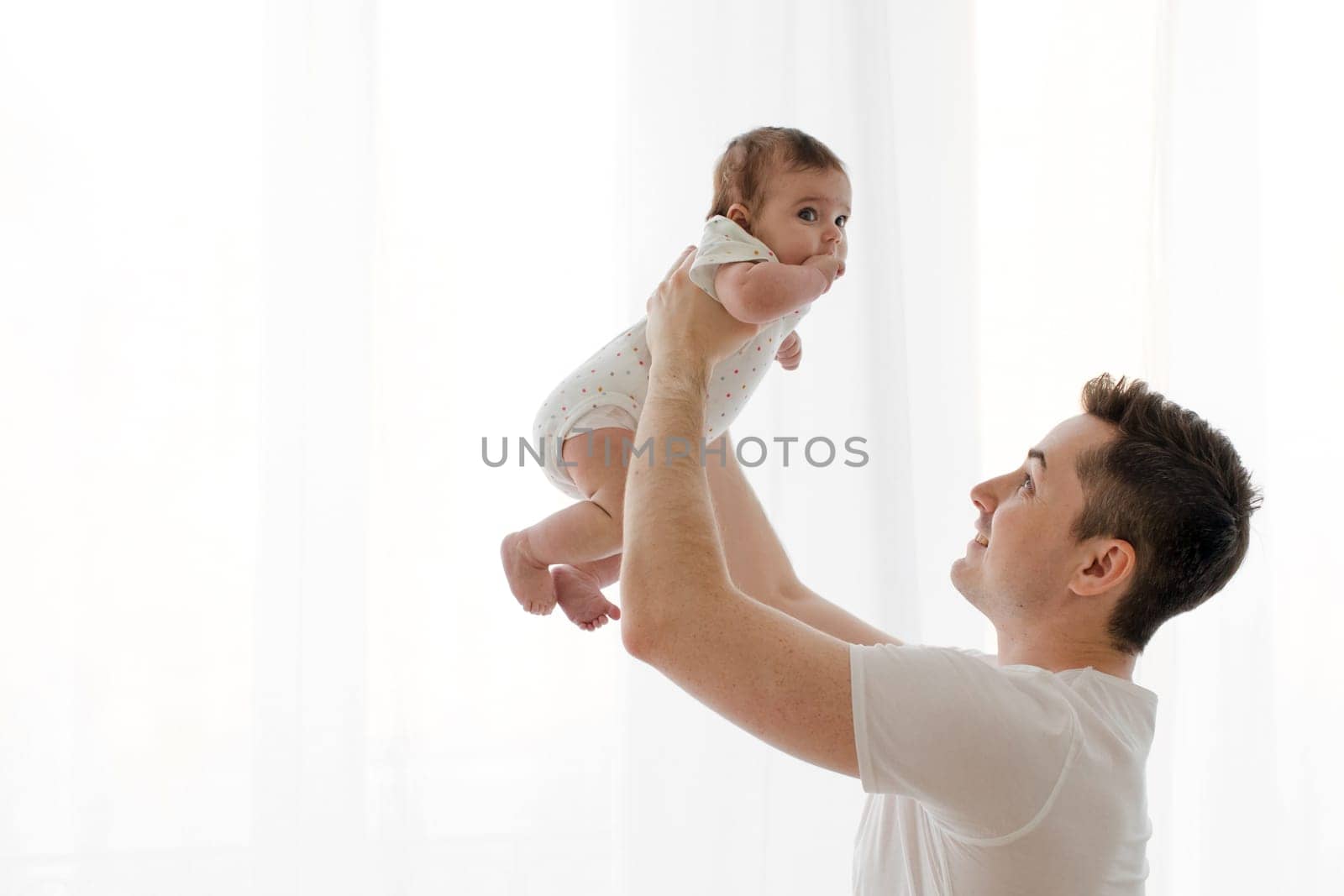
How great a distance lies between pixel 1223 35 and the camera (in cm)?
275

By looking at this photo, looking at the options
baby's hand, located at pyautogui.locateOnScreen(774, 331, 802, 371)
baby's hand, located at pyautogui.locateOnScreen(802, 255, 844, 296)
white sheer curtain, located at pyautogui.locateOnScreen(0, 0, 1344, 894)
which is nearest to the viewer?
baby's hand, located at pyautogui.locateOnScreen(802, 255, 844, 296)

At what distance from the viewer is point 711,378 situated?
133 centimetres

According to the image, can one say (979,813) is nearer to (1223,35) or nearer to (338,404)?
(338,404)

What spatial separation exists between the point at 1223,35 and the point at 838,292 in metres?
1.18

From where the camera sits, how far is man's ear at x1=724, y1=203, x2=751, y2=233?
4.42 ft

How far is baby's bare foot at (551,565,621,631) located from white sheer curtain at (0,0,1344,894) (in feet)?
→ 3.03

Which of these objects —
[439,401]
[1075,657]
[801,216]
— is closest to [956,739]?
[1075,657]

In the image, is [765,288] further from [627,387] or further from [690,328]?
[627,387]

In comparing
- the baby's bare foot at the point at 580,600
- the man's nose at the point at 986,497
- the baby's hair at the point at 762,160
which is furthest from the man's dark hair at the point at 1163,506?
the baby's bare foot at the point at 580,600

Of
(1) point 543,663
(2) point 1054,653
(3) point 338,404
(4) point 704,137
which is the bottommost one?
(1) point 543,663

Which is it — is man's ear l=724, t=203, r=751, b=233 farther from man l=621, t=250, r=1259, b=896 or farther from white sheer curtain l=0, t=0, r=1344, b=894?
white sheer curtain l=0, t=0, r=1344, b=894

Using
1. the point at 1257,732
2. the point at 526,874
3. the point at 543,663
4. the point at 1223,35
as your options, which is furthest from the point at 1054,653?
the point at 1223,35

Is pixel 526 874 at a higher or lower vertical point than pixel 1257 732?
lower

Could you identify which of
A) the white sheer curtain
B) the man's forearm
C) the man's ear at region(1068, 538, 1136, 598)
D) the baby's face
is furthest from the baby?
the white sheer curtain
